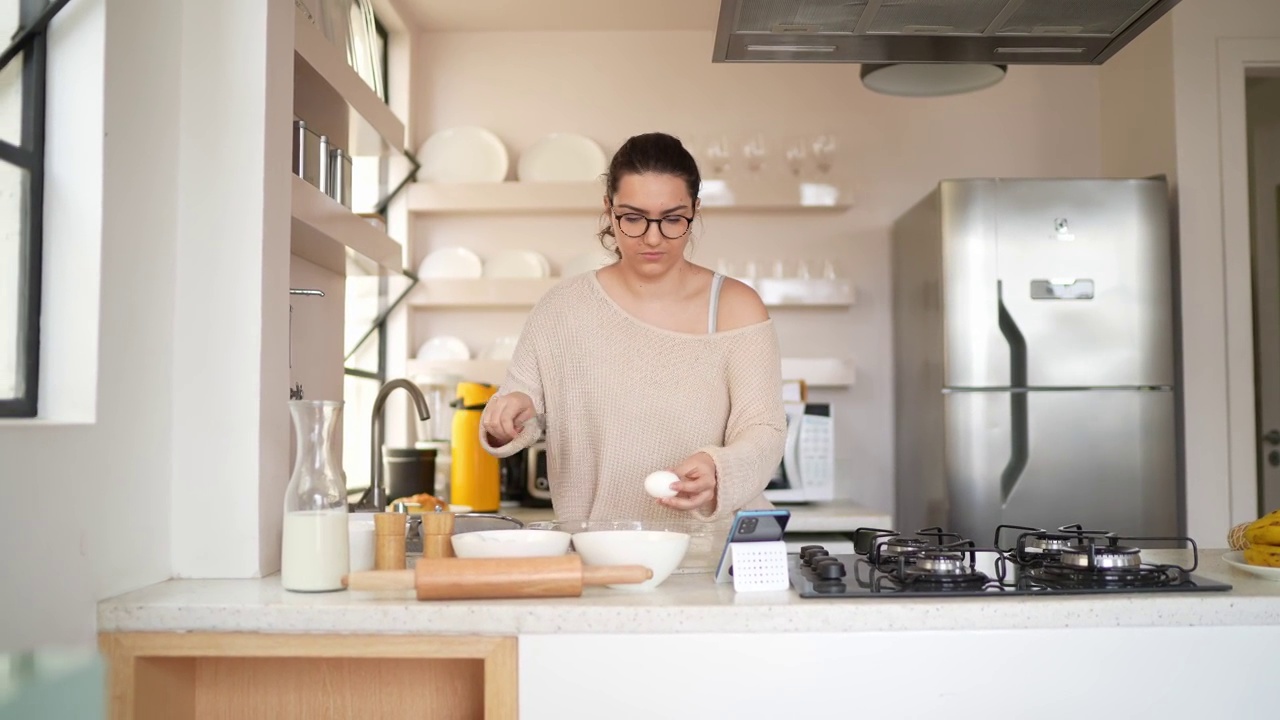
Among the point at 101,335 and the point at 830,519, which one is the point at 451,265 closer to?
the point at 830,519

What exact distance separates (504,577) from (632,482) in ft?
1.96

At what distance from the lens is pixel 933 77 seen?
114 inches

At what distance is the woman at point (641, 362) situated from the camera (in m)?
1.87

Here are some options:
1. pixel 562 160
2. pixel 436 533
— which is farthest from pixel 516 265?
pixel 436 533

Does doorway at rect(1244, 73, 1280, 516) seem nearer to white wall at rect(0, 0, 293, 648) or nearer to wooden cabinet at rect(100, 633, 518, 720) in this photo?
wooden cabinet at rect(100, 633, 518, 720)

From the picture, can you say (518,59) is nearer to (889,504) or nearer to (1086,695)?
(889,504)

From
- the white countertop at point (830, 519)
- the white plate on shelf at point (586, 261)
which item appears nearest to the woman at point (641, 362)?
the white countertop at point (830, 519)

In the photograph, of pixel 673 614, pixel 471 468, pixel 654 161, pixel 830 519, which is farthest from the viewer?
pixel 471 468

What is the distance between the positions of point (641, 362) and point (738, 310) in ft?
0.64

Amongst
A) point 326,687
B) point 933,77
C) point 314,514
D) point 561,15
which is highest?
point 561,15

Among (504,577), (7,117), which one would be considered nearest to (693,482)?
(504,577)

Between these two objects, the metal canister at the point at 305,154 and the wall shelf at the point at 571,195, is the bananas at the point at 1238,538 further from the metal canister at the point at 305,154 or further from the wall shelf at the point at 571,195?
the wall shelf at the point at 571,195

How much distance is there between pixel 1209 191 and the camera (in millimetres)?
3377

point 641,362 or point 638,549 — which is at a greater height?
point 641,362
